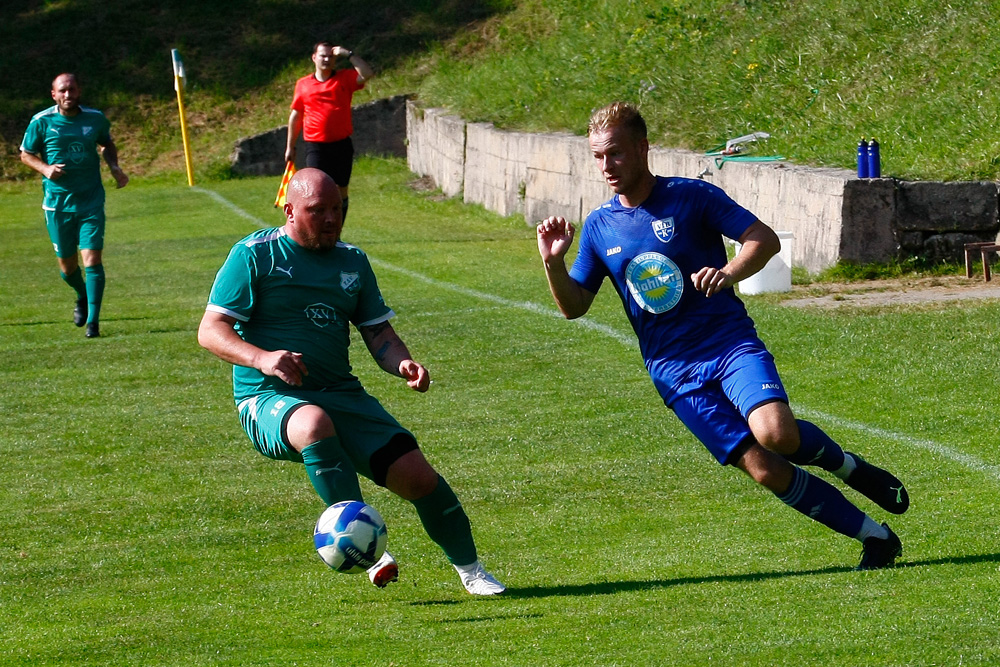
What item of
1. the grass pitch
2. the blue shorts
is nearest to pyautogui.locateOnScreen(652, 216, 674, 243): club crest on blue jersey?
the blue shorts

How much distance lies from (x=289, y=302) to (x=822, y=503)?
227 centimetres

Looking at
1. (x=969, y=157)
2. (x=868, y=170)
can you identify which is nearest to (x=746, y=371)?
(x=868, y=170)

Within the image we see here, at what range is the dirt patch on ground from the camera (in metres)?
12.0

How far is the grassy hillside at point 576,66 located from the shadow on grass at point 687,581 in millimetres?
8621

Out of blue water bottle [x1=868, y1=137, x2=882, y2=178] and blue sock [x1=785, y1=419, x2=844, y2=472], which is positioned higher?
blue water bottle [x1=868, y1=137, x2=882, y2=178]

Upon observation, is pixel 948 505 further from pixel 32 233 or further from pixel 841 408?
pixel 32 233

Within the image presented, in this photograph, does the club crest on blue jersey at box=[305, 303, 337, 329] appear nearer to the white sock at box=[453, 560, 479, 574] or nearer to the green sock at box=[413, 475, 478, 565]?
the green sock at box=[413, 475, 478, 565]

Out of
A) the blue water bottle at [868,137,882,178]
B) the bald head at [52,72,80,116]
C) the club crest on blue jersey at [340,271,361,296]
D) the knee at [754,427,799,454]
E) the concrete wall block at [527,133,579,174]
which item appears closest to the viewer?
the knee at [754,427,799,454]

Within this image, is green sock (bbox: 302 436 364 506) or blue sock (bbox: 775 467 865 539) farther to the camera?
blue sock (bbox: 775 467 865 539)

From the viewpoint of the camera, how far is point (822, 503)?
550 centimetres

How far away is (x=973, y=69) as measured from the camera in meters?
16.2

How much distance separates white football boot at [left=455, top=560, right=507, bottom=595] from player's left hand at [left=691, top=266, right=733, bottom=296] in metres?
1.41

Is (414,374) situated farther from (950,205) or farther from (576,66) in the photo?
(576,66)

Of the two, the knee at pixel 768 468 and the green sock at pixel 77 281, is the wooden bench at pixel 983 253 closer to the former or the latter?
the knee at pixel 768 468
